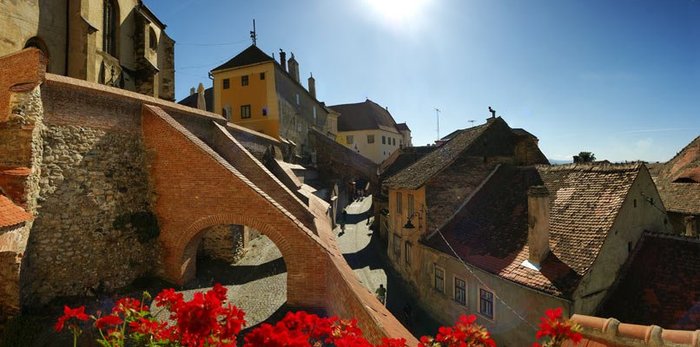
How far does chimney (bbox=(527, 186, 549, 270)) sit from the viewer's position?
11.7 m

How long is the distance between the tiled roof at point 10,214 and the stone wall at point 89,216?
2.94 ft

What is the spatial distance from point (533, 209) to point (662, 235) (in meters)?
5.04

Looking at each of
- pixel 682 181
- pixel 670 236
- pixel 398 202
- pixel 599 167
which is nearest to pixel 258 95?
pixel 398 202

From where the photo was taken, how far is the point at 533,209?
39.4 feet

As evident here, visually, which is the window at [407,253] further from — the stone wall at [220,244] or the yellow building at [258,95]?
the yellow building at [258,95]

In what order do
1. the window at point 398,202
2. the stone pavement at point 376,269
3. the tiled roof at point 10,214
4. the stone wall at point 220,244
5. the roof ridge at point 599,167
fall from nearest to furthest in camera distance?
the tiled roof at point 10,214, the roof ridge at point 599,167, the stone wall at point 220,244, the stone pavement at point 376,269, the window at point 398,202

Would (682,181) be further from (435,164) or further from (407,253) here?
(407,253)

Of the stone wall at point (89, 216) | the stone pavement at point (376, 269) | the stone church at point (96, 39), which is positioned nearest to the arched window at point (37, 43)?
the stone church at point (96, 39)

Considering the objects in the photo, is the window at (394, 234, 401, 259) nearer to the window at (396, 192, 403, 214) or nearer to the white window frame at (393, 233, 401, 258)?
the white window frame at (393, 233, 401, 258)

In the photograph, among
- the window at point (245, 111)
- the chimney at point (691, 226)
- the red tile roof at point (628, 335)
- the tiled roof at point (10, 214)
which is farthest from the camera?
the window at point (245, 111)

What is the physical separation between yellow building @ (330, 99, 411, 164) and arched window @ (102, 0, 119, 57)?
143ft

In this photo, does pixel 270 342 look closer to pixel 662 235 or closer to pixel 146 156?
pixel 146 156

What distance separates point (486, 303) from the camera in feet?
43.1

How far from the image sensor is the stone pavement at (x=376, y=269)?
632 inches
